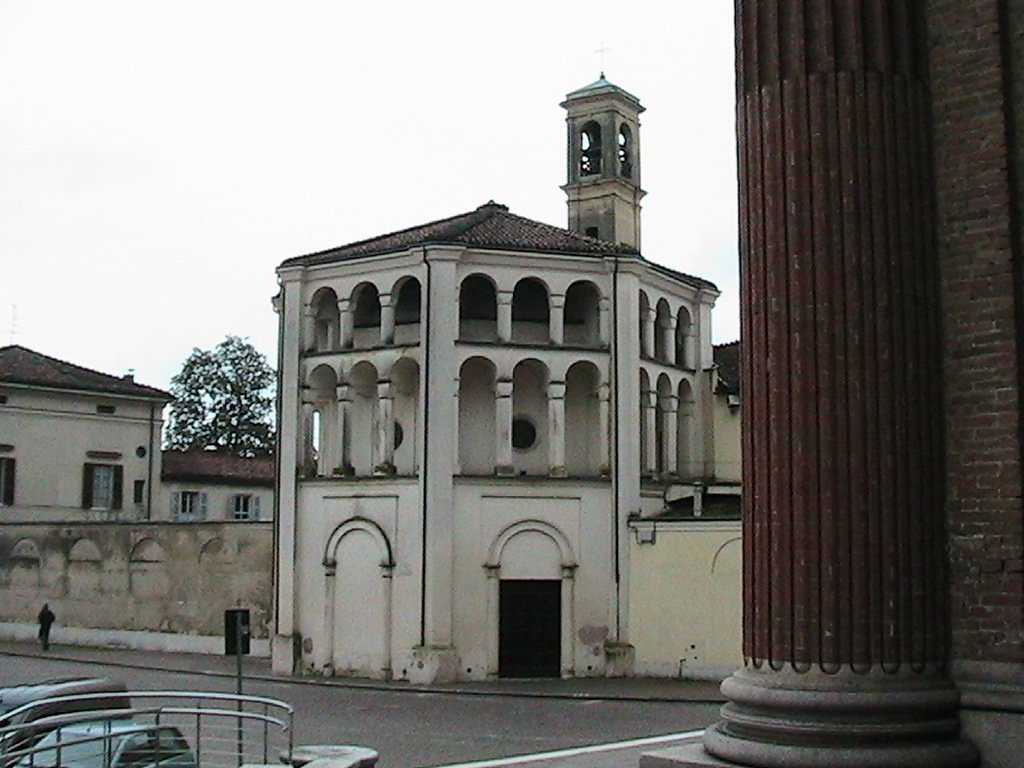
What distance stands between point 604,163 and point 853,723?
34.3 meters

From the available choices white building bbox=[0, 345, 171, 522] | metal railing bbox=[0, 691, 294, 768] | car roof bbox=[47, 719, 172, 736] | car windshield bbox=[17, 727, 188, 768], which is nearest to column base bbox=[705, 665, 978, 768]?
metal railing bbox=[0, 691, 294, 768]

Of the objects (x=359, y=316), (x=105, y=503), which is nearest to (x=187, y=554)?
(x=359, y=316)

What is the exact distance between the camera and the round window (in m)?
32.7

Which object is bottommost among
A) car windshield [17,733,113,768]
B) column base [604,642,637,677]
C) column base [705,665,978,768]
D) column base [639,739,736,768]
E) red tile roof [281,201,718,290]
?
column base [604,642,637,677]

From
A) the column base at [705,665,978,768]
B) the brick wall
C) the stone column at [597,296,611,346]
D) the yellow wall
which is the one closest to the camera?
the column base at [705,665,978,768]

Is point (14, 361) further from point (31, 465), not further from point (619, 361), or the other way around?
point (619, 361)

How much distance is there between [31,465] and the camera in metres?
46.7

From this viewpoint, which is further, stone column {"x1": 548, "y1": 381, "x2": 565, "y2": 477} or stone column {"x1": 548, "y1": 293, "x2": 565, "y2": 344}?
stone column {"x1": 548, "y1": 293, "x2": 565, "y2": 344}

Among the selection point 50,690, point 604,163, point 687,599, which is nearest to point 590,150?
point 604,163

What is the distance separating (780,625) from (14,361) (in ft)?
149

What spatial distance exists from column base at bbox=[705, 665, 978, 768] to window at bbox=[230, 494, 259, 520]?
4826cm

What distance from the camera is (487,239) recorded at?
1270 inches

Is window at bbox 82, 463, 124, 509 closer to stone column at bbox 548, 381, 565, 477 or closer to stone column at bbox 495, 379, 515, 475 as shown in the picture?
stone column at bbox 495, 379, 515, 475

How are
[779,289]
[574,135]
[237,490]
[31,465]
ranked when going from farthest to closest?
[237,490], [31,465], [574,135], [779,289]
